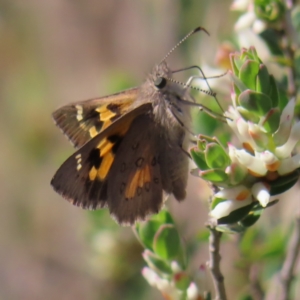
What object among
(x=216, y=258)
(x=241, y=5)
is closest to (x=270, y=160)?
(x=216, y=258)

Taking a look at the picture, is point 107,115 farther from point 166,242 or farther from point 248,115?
point 248,115

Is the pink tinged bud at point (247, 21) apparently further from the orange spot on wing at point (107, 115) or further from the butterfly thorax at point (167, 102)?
the orange spot on wing at point (107, 115)

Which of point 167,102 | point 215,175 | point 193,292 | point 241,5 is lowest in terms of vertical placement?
point 193,292

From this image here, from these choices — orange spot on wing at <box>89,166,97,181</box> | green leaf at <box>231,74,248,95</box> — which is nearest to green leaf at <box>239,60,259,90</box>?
green leaf at <box>231,74,248,95</box>

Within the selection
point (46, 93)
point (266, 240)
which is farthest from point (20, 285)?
point (266, 240)

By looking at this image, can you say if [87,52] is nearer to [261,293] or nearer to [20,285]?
[20,285]

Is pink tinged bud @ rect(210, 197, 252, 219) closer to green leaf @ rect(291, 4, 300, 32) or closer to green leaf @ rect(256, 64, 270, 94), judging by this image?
green leaf @ rect(256, 64, 270, 94)
